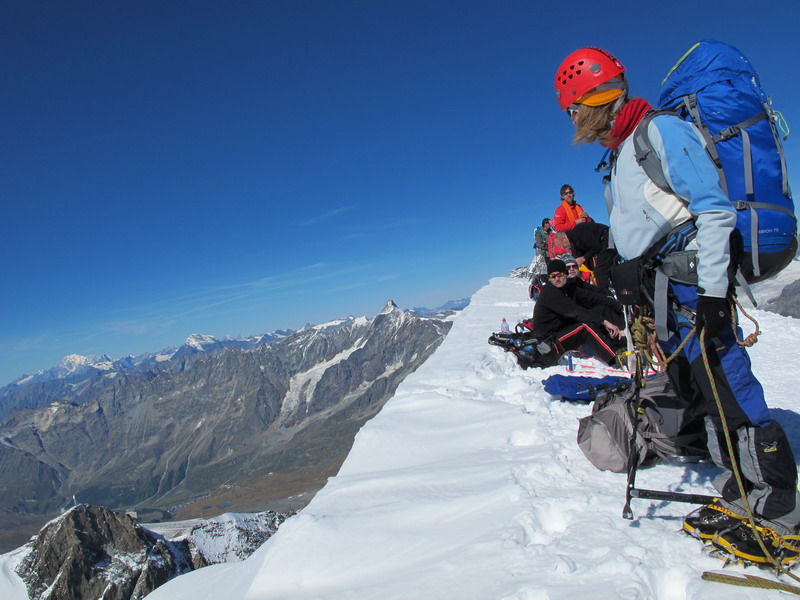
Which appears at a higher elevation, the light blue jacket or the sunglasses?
the sunglasses

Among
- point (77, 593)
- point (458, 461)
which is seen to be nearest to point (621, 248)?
point (458, 461)

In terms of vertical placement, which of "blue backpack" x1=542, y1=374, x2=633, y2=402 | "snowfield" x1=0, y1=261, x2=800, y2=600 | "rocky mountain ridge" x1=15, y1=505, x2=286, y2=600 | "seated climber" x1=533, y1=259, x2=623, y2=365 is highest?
"seated climber" x1=533, y1=259, x2=623, y2=365

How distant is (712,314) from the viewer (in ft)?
10.2

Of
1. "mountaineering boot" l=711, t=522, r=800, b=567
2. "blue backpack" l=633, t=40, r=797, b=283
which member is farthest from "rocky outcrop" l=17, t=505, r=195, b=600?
"blue backpack" l=633, t=40, r=797, b=283

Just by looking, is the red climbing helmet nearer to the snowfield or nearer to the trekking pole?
the trekking pole

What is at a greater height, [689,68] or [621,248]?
[689,68]

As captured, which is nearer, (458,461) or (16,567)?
(458,461)

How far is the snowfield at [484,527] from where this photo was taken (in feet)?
9.68

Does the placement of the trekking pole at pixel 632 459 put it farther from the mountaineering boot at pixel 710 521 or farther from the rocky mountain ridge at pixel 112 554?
the rocky mountain ridge at pixel 112 554

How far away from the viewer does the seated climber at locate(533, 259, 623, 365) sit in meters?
9.66

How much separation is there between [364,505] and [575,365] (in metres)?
6.90

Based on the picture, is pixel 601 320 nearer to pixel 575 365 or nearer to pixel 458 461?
pixel 575 365

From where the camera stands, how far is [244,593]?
357cm

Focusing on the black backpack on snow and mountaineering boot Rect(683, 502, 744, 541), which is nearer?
mountaineering boot Rect(683, 502, 744, 541)
